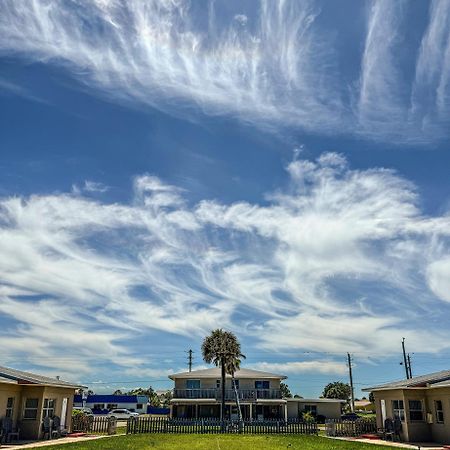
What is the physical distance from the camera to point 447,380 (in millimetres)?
26203

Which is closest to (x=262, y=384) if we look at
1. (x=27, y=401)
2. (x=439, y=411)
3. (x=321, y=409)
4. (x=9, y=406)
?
(x=321, y=409)

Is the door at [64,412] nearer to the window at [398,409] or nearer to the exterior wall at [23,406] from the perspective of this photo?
the exterior wall at [23,406]

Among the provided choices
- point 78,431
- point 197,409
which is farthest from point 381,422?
point 197,409

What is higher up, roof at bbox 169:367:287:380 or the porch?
roof at bbox 169:367:287:380

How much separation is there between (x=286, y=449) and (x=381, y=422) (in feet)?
36.6

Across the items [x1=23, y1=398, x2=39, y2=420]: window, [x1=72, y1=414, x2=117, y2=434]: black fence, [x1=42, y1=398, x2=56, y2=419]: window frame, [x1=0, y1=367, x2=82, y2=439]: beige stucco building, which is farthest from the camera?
[x1=72, y1=414, x2=117, y2=434]: black fence

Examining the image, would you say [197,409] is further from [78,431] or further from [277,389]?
[78,431]

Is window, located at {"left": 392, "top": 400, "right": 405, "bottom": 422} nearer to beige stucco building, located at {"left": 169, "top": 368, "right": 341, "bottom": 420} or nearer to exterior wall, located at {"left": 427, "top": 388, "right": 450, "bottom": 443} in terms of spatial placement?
exterior wall, located at {"left": 427, "top": 388, "right": 450, "bottom": 443}

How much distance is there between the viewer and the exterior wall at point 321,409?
58181mm

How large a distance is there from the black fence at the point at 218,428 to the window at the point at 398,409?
7832 millimetres

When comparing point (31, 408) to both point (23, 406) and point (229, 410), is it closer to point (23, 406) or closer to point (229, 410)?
point (23, 406)

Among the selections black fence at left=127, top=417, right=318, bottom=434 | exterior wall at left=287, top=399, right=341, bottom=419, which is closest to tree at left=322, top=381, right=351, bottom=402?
exterior wall at left=287, top=399, right=341, bottom=419

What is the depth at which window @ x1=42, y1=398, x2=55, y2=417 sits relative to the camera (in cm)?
2798

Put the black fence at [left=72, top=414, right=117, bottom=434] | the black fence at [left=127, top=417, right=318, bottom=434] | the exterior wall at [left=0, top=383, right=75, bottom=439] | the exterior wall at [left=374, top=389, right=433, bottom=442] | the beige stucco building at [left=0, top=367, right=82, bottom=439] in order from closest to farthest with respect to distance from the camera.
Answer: the beige stucco building at [left=0, top=367, right=82, bottom=439], the exterior wall at [left=0, top=383, right=75, bottom=439], the exterior wall at [left=374, top=389, right=433, bottom=442], the black fence at [left=72, top=414, right=117, bottom=434], the black fence at [left=127, top=417, right=318, bottom=434]
